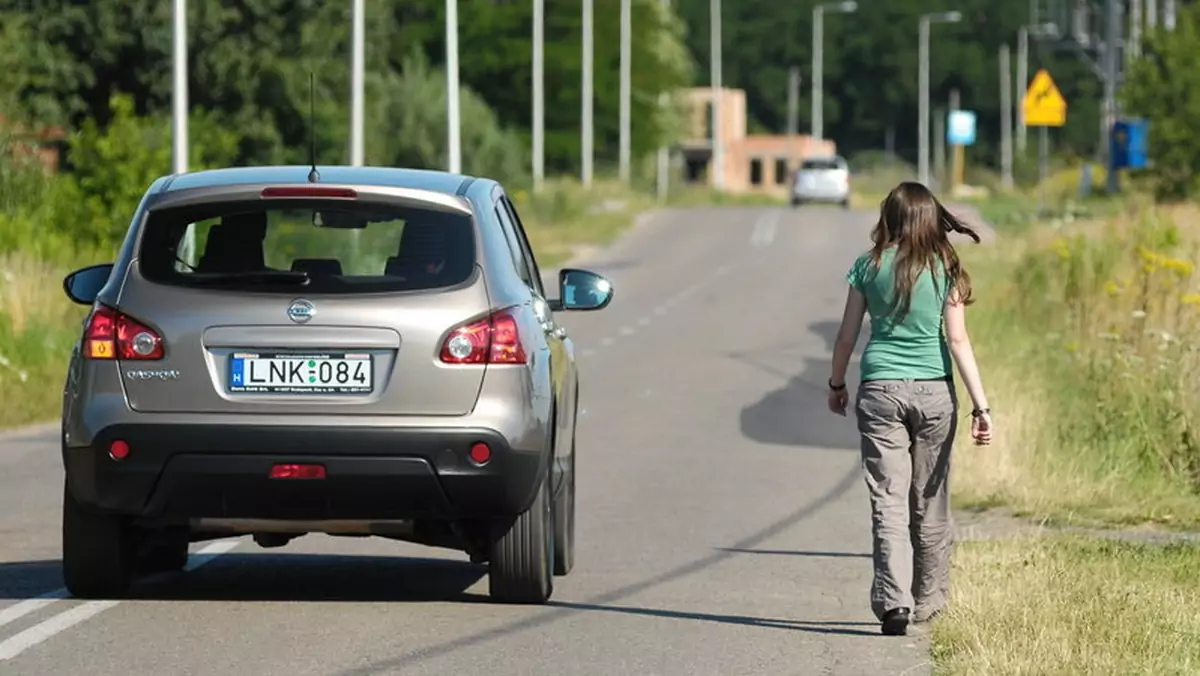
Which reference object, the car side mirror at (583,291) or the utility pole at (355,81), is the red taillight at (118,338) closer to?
the car side mirror at (583,291)

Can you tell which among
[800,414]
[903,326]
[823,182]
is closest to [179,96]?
[800,414]

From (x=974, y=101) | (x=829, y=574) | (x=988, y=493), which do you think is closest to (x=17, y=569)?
(x=829, y=574)

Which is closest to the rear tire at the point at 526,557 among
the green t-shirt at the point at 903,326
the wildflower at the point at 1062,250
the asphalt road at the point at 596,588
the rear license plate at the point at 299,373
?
the asphalt road at the point at 596,588

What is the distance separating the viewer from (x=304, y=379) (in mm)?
9641

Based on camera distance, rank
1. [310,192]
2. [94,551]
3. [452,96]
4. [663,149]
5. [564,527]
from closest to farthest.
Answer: [310,192], [94,551], [564,527], [452,96], [663,149]

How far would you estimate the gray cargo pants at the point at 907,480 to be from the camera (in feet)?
31.0

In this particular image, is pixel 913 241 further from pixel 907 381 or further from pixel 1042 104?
pixel 1042 104

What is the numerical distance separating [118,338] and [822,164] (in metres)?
70.1

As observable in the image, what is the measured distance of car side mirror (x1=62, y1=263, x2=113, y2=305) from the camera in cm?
1060

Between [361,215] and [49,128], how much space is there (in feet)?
158

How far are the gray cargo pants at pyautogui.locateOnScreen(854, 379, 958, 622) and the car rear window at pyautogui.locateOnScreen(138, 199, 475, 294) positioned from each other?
5.04 feet

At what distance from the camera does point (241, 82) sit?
2336 inches

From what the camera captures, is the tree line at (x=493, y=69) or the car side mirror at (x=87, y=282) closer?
the car side mirror at (x=87, y=282)

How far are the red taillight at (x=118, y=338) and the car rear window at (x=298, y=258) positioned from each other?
7.4 inches
